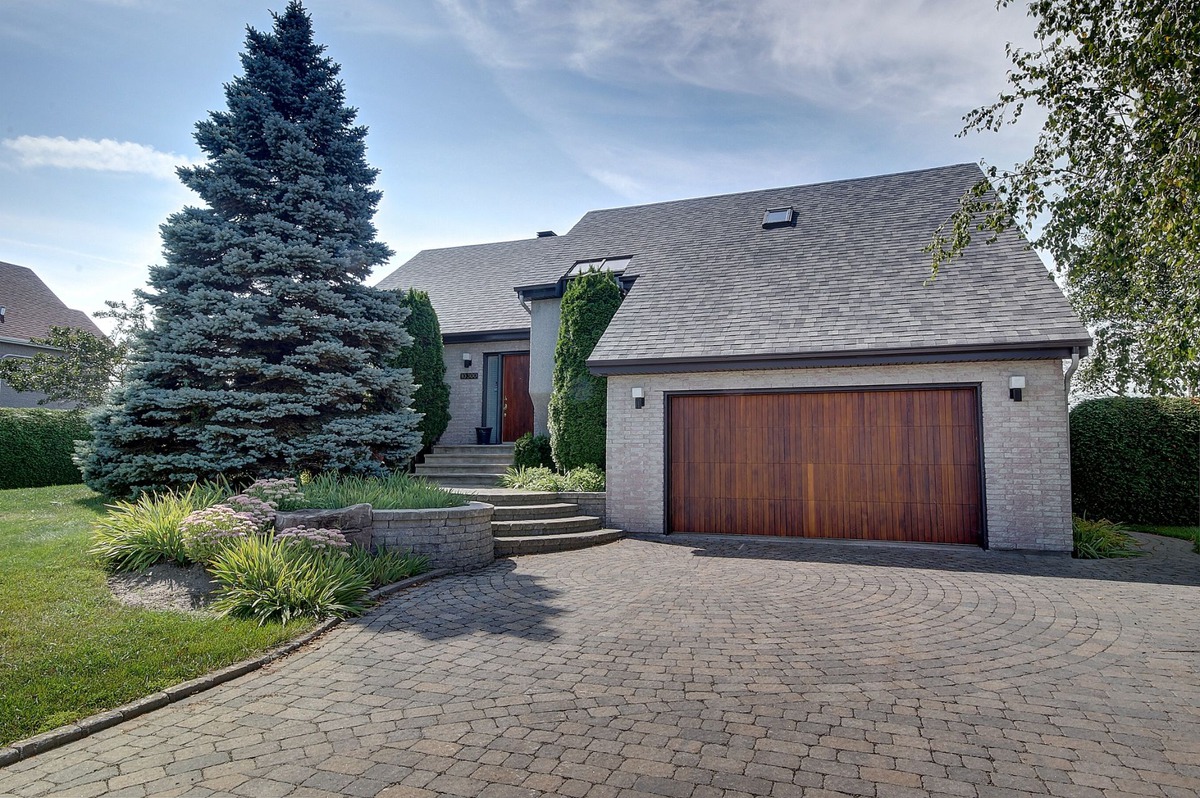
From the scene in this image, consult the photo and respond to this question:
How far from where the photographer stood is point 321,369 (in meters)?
10.1

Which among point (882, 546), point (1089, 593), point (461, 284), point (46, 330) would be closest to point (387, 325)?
point (461, 284)

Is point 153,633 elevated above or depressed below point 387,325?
below

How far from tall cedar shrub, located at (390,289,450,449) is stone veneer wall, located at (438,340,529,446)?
0.64 m

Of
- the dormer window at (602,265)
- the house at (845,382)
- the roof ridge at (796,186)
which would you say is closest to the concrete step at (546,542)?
the house at (845,382)

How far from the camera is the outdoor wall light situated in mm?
8422

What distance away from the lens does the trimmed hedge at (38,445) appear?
1297cm

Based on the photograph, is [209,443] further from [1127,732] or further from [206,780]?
[1127,732]

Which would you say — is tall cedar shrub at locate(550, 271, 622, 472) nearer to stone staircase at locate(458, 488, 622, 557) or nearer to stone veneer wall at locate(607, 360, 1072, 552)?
stone staircase at locate(458, 488, 622, 557)

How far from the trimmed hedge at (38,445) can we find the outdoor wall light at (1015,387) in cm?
1611

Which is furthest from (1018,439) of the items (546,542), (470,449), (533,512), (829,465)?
(470,449)

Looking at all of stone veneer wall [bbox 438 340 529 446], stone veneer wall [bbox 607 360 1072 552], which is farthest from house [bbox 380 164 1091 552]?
stone veneer wall [bbox 438 340 529 446]

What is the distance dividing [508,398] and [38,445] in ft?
31.2

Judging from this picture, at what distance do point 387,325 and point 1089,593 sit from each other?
9684mm

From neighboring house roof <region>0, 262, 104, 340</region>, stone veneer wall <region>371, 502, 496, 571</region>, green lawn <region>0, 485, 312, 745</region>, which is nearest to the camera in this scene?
green lawn <region>0, 485, 312, 745</region>
